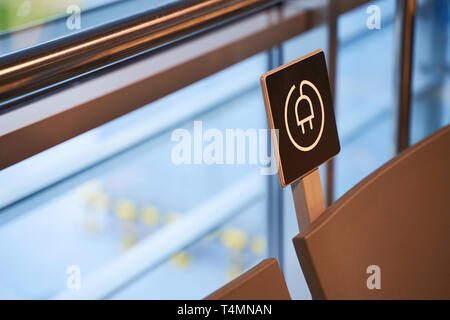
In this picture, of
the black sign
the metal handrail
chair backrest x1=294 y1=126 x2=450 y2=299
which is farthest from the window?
chair backrest x1=294 y1=126 x2=450 y2=299

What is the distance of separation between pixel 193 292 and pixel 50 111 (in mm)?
3490

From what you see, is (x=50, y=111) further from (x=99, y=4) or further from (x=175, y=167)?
(x=175, y=167)

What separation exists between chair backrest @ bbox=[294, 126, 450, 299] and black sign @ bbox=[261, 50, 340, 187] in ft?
0.22

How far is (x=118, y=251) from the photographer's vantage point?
454 cm

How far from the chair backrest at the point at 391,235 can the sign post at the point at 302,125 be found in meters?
0.06

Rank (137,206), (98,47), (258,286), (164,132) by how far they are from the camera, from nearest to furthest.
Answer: (258,286)
(98,47)
(164,132)
(137,206)

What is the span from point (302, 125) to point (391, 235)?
18cm

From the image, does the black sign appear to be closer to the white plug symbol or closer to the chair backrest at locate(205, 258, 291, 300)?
the white plug symbol

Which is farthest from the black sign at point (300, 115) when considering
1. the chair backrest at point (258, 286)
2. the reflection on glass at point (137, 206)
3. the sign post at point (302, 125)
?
the reflection on glass at point (137, 206)

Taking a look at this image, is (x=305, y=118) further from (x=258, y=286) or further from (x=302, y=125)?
(x=258, y=286)

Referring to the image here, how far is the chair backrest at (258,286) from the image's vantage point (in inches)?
22.6

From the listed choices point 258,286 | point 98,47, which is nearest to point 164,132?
point 98,47

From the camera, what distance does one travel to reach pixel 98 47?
0.75m

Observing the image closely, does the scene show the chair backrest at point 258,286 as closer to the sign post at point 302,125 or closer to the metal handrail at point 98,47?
the sign post at point 302,125
